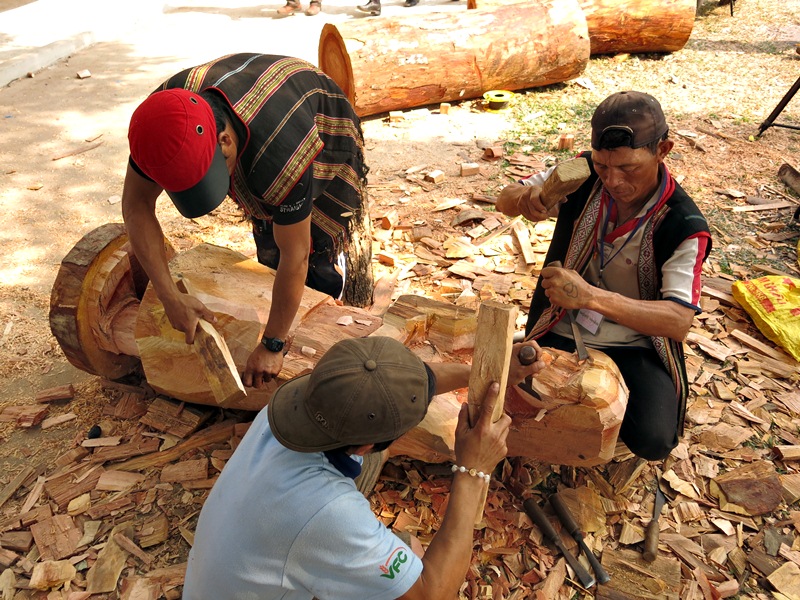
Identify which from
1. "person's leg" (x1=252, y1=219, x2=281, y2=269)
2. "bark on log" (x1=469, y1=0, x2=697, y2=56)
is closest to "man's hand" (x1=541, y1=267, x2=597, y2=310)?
"person's leg" (x1=252, y1=219, x2=281, y2=269)

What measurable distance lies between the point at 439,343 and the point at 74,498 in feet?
6.05

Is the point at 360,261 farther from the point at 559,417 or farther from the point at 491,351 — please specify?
the point at 491,351

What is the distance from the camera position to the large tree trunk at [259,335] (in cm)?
235

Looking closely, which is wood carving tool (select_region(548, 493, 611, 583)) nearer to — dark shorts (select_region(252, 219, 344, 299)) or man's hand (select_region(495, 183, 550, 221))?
man's hand (select_region(495, 183, 550, 221))

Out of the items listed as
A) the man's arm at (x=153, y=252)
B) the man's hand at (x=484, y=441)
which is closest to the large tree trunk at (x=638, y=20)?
the man's arm at (x=153, y=252)

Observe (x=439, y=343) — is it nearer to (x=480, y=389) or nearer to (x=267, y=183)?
(x=480, y=389)

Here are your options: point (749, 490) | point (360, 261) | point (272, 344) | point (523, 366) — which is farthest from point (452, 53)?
point (749, 490)

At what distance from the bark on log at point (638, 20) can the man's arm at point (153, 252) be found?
20.1ft

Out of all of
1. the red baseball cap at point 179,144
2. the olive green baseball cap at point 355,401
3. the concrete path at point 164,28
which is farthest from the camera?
the concrete path at point 164,28

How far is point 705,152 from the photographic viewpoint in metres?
5.68

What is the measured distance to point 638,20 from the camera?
294 inches

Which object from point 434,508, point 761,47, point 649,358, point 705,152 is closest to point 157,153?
point 434,508

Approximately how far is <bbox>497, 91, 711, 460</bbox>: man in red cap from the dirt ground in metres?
1.48

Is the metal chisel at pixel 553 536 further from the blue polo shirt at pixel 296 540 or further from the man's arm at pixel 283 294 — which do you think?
the man's arm at pixel 283 294
